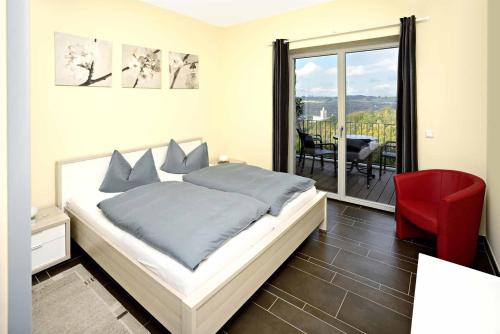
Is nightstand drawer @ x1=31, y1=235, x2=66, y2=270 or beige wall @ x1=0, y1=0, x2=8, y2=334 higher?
beige wall @ x1=0, y1=0, x2=8, y2=334

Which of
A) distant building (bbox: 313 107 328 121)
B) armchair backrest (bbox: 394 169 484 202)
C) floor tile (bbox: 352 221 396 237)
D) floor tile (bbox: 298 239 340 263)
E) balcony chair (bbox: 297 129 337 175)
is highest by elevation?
distant building (bbox: 313 107 328 121)

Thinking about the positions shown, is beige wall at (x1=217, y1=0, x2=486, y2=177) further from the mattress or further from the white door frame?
the mattress

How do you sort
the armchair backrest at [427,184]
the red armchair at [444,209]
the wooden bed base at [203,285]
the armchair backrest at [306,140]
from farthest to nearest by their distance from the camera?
1. the armchair backrest at [306,140]
2. the armchair backrest at [427,184]
3. the red armchair at [444,209]
4. the wooden bed base at [203,285]

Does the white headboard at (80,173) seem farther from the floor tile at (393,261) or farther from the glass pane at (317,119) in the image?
the floor tile at (393,261)

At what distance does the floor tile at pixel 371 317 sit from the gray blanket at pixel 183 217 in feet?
3.19

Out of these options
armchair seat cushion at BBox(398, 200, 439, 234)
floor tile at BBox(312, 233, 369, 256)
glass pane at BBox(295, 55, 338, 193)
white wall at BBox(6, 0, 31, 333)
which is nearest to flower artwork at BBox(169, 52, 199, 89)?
glass pane at BBox(295, 55, 338, 193)

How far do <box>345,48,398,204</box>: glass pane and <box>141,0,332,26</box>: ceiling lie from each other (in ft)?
3.68

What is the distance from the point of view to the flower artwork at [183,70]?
4184 millimetres

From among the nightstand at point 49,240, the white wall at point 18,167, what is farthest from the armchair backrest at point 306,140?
the white wall at point 18,167

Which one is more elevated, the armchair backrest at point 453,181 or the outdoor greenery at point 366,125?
the outdoor greenery at point 366,125

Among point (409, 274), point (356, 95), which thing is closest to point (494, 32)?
point (356, 95)

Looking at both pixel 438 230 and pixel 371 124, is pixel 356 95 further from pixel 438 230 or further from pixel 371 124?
pixel 438 230

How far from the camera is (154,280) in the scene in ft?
6.03

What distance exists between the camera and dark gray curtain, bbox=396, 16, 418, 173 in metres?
3.31
